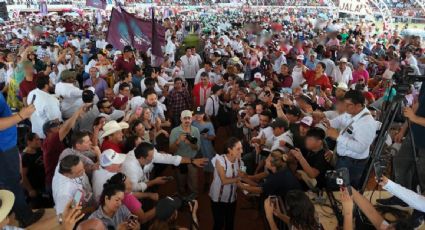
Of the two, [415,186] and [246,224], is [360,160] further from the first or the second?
[246,224]

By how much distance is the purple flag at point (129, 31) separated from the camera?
340 inches

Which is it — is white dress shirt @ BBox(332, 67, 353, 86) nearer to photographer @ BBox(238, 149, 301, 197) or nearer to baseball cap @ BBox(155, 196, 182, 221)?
photographer @ BBox(238, 149, 301, 197)

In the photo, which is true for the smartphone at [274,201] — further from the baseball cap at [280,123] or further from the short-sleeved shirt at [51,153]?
the short-sleeved shirt at [51,153]

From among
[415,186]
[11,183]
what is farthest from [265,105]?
[11,183]

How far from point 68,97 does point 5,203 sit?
3.48 m

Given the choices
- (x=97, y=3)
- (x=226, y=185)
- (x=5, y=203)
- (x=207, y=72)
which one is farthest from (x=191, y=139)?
(x=97, y=3)

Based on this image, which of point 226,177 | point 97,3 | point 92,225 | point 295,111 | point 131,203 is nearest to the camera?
point 92,225

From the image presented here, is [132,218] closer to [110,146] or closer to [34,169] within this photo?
[110,146]

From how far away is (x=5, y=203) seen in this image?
258 centimetres

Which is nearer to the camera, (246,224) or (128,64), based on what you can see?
(246,224)

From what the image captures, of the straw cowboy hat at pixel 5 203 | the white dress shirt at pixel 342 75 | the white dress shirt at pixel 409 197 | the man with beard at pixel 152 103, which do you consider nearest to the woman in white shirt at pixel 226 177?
the white dress shirt at pixel 409 197

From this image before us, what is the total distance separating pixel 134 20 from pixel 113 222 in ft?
20.4

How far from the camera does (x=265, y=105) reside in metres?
5.95

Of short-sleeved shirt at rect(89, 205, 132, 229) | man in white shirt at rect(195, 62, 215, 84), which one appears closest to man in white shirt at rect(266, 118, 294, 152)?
short-sleeved shirt at rect(89, 205, 132, 229)
